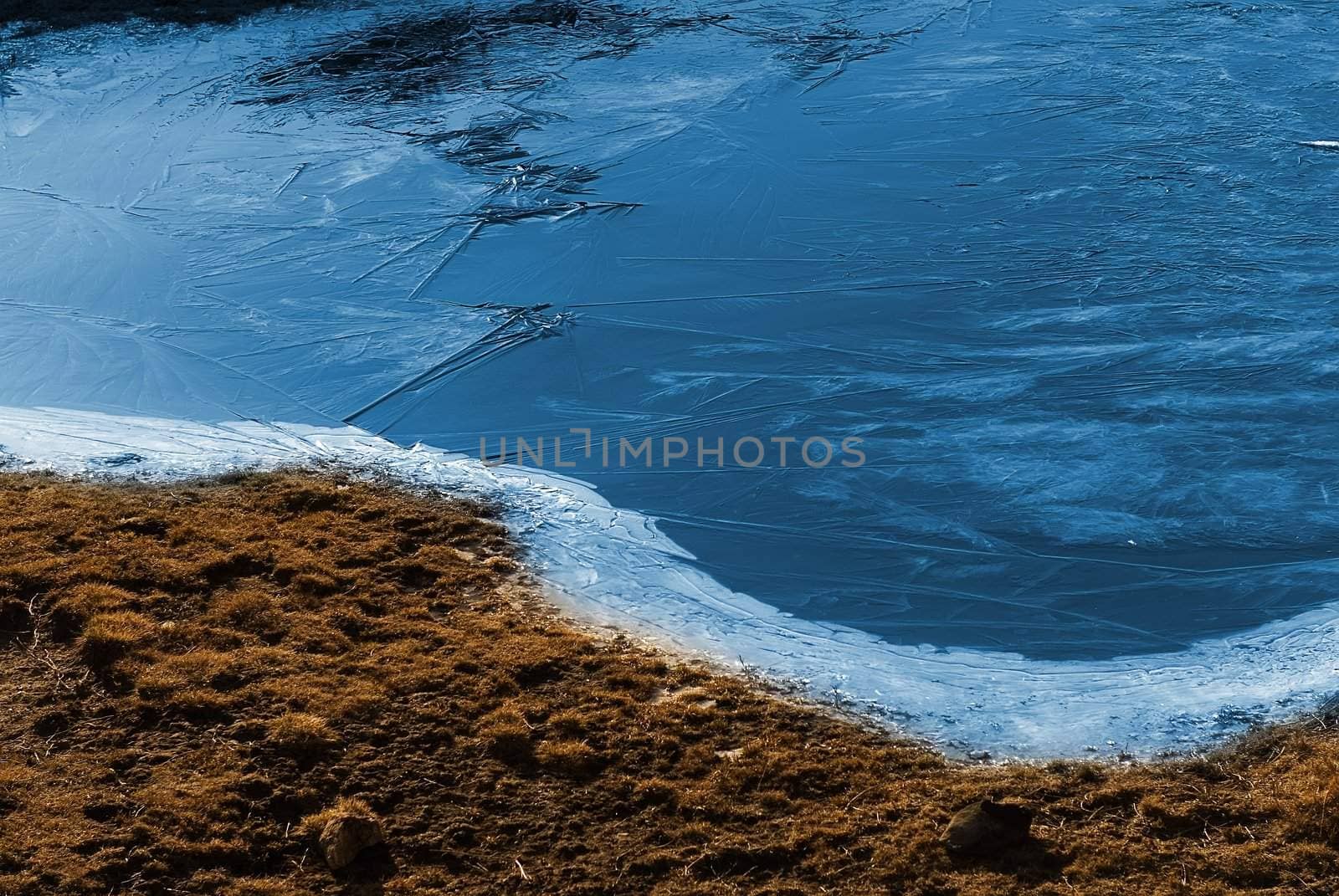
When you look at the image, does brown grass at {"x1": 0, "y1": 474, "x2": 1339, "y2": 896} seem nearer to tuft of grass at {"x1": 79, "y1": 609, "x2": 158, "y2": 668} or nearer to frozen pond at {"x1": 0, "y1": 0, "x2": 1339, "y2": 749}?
Result: tuft of grass at {"x1": 79, "y1": 609, "x2": 158, "y2": 668}

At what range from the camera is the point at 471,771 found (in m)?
3.69

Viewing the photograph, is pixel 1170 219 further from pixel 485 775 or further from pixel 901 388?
pixel 485 775

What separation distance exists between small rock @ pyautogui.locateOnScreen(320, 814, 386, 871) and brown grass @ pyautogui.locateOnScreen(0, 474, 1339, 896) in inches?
1.8

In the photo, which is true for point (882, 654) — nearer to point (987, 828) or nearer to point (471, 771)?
point (987, 828)

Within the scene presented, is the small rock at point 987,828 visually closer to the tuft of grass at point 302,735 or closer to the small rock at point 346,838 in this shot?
the small rock at point 346,838

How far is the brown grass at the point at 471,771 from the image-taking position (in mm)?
3332

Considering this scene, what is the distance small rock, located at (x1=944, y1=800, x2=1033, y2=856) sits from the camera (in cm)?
335

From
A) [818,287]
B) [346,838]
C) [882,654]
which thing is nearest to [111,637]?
[346,838]

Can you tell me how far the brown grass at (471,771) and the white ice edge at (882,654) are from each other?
16cm

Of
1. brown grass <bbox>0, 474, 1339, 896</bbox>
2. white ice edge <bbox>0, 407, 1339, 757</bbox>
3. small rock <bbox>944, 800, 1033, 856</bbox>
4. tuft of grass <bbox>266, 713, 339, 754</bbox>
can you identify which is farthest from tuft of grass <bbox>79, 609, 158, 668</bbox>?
small rock <bbox>944, 800, 1033, 856</bbox>

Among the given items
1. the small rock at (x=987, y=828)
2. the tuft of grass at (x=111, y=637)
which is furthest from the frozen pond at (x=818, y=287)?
the tuft of grass at (x=111, y=637)

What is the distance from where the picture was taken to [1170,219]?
6961mm

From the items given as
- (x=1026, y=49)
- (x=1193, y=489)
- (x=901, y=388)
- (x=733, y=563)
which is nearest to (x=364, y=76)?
(x=1026, y=49)

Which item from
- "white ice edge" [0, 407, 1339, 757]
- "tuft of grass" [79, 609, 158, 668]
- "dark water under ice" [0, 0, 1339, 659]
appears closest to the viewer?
"white ice edge" [0, 407, 1339, 757]
